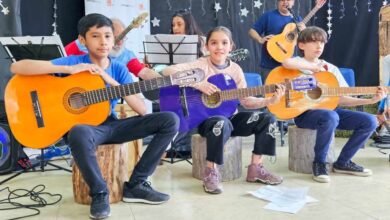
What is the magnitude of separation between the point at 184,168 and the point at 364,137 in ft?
4.84

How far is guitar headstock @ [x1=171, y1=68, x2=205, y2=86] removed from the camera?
2658mm

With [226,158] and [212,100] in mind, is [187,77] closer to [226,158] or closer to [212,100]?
[212,100]

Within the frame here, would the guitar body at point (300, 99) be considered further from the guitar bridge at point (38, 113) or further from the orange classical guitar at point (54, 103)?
the guitar bridge at point (38, 113)

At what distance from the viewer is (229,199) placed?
8.83 feet

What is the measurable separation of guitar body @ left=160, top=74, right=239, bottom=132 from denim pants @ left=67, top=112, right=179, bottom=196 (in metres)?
0.31

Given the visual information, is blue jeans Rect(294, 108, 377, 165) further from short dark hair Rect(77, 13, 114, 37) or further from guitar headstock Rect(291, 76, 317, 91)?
short dark hair Rect(77, 13, 114, 37)

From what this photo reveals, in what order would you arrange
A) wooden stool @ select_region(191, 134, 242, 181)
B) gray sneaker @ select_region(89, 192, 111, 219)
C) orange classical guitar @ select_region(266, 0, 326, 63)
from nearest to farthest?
1. gray sneaker @ select_region(89, 192, 111, 219)
2. wooden stool @ select_region(191, 134, 242, 181)
3. orange classical guitar @ select_region(266, 0, 326, 63)

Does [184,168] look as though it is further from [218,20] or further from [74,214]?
[218,20]

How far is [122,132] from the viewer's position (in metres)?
2.60

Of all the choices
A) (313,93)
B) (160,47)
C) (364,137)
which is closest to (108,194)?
(160,47)

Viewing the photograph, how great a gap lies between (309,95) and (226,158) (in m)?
0.82

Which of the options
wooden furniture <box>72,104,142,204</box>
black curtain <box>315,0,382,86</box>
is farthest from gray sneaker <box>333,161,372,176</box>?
black curtain <box>315,0,382,86</box>

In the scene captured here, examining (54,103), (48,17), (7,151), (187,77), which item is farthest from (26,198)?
(48,17)

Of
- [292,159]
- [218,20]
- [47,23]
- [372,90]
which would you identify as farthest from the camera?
[218,20]
